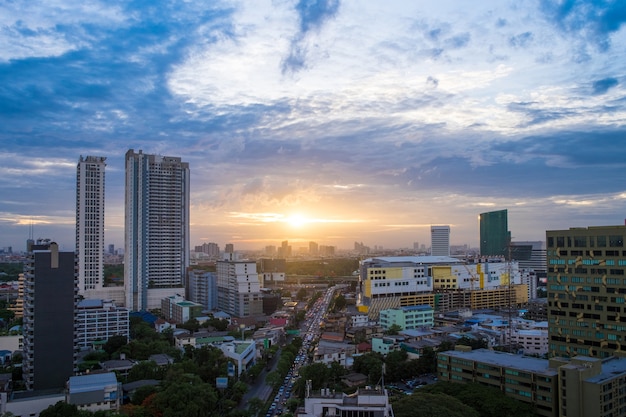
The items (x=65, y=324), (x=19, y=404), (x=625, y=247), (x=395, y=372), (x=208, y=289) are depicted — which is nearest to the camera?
(x=19, y=404)

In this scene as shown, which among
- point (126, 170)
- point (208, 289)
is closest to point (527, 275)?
point (208, 289)

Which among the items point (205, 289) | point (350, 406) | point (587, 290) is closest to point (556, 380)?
point (587, 290)

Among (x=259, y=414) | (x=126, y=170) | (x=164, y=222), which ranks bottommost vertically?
(x=259, y=414)

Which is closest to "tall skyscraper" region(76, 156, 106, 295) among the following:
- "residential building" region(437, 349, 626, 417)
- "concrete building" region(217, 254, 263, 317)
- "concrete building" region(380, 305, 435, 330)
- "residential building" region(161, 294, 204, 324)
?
"residential building" region(161, 294, 204, 324)

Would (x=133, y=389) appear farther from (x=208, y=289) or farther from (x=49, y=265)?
(x=208, y=289)

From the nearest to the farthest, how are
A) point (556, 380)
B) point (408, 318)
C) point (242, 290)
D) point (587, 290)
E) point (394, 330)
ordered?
point (556, 380), point (587, 290), point (394, 330), point (408, 318), point (242, 290)

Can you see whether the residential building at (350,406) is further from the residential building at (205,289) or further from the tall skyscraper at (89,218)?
the residential building at (205,289)

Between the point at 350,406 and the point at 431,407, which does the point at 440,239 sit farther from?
the point at 350,406
